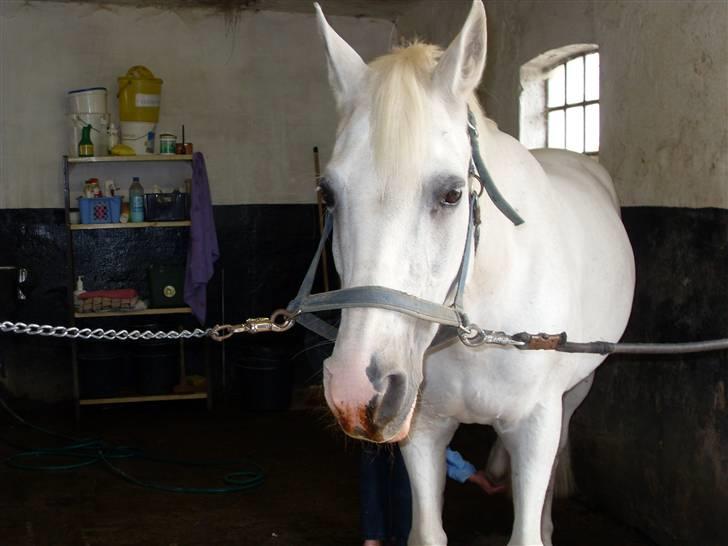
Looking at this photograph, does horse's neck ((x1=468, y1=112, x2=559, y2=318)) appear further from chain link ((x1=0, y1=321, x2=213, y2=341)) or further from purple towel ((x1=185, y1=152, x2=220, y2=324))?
purple towel ((x1=185, y1=152, x2=220, y2=324))

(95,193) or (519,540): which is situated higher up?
(95,193)

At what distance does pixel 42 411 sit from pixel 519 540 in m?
4.48

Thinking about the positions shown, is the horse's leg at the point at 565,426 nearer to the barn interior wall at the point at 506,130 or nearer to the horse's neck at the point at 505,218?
the barn interior wall at the point at 506,130

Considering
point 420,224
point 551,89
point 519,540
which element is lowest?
point 519,540

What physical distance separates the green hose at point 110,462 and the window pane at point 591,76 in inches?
93.6

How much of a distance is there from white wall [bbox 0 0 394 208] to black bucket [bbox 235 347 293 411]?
3.95ft

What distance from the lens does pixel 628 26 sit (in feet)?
10.5

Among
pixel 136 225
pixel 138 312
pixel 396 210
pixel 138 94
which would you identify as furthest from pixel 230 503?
pixel 138 94

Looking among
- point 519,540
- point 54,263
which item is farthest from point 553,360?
point 54,263

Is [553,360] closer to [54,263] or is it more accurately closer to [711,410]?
[711,410]

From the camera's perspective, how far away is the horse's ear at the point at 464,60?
164 cm

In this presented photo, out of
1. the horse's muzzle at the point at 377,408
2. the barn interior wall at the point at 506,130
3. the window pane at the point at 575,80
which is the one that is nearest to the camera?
the horse's muzzle at the point at 377,408

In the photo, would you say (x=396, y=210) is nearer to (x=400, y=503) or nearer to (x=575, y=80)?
(x=400, y=503)

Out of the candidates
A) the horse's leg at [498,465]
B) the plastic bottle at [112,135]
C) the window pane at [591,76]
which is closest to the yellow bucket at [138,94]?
the plastic bottle at [112,135]
